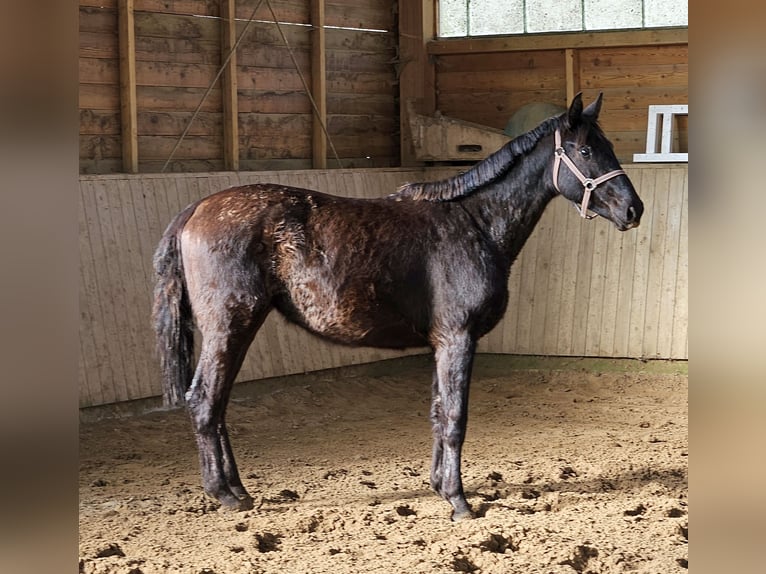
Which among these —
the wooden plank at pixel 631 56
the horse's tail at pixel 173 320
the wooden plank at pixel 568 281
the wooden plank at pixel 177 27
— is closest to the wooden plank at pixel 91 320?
the wooden plank at pixel 177 27

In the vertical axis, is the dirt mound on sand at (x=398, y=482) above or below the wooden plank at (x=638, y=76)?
below

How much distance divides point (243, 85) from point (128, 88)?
4.28 feet

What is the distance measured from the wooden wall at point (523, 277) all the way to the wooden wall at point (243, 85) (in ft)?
1.19

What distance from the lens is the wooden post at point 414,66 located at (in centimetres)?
925

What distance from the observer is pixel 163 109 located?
748 centimetres

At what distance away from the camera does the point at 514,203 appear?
498 cm

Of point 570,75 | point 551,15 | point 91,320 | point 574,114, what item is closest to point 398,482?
point 574,114

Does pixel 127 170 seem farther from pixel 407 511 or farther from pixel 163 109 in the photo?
pixel 407 511

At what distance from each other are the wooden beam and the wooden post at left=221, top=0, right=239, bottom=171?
7.46 feet

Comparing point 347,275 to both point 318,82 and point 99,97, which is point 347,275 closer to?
point 99,97

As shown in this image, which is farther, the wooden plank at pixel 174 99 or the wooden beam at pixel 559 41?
the wooden beam at pixel 559 41

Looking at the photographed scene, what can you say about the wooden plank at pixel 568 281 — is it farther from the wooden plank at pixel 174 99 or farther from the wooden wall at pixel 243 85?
the wooden plank at pixel 174 99

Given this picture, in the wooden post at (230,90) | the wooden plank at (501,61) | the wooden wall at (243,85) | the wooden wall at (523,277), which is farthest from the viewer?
the wooden plank at (501,61)

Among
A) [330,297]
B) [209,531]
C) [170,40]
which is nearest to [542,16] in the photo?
[170,40]
